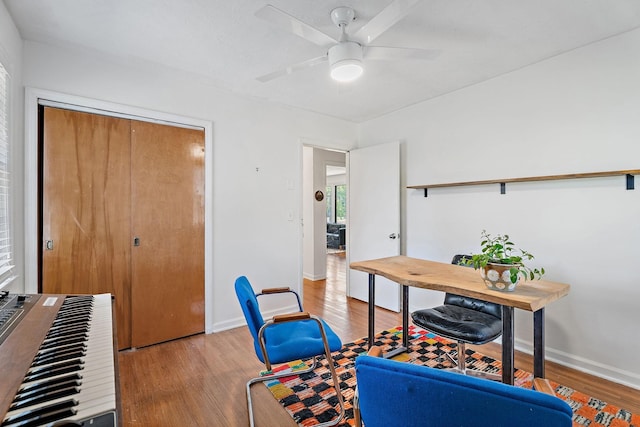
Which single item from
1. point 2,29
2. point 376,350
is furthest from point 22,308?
point 2,29

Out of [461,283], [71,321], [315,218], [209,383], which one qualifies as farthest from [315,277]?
[71,321]

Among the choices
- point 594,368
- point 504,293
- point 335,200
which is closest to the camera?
point 504,293

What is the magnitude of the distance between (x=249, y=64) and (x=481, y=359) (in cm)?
305

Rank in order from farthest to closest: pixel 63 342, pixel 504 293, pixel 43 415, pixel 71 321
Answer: pixel 504 293
pixel 71 321
pixel 63 342
pixel 43 415

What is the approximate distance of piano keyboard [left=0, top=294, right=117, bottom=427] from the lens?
2.11 feet

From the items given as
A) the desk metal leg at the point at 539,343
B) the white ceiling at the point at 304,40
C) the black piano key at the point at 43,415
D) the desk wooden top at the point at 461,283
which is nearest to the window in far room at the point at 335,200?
the white ceiling at the point at 304,40

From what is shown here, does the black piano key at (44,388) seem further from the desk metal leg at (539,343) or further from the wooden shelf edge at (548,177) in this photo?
the wooden shelf edge at (548,177)

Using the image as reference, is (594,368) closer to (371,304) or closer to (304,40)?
(371,304)

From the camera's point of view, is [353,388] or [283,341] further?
→ [353,388]

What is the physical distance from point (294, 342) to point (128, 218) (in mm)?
1815

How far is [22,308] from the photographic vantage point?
1.26 metres

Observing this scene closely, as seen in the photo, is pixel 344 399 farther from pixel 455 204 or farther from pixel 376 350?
pixel 455 204

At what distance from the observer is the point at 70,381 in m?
0.77

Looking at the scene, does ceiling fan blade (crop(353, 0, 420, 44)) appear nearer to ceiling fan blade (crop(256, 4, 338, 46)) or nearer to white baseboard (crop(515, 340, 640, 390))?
ceiling fan blade (crop(256, 4, 338, 46))
